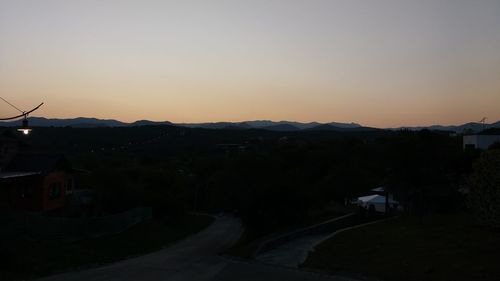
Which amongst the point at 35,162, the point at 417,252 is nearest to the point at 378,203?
the point at 417,252

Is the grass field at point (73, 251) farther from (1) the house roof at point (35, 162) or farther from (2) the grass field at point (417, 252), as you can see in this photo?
(2) the grass field at point (417, 252)

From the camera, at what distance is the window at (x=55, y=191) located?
35978 millimetres

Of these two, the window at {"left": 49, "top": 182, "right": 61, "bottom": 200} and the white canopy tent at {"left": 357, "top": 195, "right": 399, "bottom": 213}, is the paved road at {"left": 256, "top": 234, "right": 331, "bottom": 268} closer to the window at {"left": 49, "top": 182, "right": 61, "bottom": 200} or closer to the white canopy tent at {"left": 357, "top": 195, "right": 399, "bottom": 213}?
the white canopy tent at {"left": 357, "top": 195, "right": 399, "bottom": 213}

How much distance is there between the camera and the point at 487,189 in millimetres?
18781

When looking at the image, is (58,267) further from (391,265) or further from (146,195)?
(146,195)

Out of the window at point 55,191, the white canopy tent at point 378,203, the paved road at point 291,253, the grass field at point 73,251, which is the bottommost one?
the grass field at point 73,251

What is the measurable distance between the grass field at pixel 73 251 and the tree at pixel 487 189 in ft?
49.6

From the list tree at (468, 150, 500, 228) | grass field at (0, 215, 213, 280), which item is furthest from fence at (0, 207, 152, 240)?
tree at (468, 150, 500, 228)

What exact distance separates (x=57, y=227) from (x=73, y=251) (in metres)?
1.80

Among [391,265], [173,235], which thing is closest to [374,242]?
[391,265]

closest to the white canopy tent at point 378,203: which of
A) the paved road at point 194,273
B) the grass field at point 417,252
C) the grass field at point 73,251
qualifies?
the grass field at point 417,252

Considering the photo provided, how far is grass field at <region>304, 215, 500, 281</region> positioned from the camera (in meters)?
14.1

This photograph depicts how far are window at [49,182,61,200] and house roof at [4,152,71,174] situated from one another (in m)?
1.28

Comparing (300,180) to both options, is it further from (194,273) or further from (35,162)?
(35,162)
